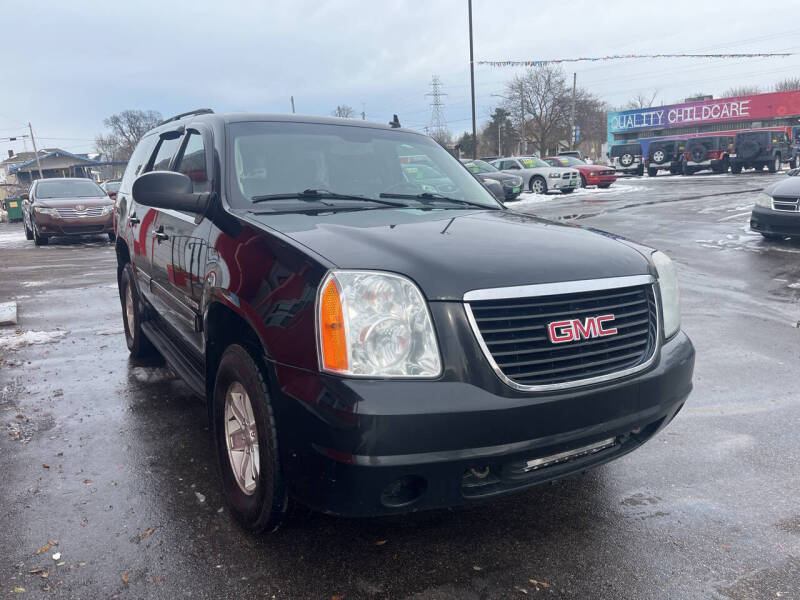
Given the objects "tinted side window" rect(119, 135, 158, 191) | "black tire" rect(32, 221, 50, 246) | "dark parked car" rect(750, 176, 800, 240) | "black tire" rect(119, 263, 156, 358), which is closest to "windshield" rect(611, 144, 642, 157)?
"dark parked car" rect(750, 176, 800, 240)

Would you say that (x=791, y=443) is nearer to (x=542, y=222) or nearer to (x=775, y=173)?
(x=542, y=222)

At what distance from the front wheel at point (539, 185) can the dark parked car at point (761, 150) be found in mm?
12846

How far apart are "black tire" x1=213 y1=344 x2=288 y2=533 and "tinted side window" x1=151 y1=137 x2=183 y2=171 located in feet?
6.43

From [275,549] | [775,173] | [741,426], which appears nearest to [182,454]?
[275,549]

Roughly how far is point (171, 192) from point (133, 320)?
2.58 meters

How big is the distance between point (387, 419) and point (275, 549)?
0.97 metres

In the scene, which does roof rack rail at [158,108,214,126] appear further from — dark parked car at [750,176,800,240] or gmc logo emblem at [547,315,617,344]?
dark parked car at [750,176,800,240]

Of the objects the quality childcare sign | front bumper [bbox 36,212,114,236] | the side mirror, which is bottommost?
front bumper [bbox 36,212,114,236]

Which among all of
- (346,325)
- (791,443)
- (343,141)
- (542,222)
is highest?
(343,141)

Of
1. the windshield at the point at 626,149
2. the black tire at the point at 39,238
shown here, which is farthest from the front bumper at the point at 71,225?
the windshield at the point at 626,149

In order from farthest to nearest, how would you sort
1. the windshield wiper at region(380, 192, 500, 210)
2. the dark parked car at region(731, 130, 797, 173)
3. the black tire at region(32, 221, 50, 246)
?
1. the dark parked car at region(731, 130, 797, 173)
2. the black tire at region(32, 221, 50, 246)
3. the windshield wiper at region(380, 192, 500, 210)

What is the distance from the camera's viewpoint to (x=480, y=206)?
3.85 metres

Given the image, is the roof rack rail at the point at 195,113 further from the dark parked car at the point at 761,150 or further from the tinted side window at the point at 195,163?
the dark parked car at the point at 761,150

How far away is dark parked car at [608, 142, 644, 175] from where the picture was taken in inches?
1452
